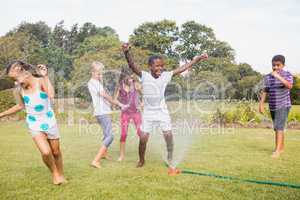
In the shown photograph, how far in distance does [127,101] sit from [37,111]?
2349mm

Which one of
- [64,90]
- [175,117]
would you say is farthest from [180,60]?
[175,117]

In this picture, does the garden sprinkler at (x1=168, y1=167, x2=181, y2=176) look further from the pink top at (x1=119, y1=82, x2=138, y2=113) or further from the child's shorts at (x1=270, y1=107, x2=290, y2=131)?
the child's shorts at (x1=270, y1=107, x2=290, y2=131)

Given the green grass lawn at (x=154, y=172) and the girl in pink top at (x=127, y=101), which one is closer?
the green grass lawn at (x=154, y=172)

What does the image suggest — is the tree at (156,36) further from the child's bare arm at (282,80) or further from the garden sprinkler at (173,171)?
the garden sprinkler at (173,171)

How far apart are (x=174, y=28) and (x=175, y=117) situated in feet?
102

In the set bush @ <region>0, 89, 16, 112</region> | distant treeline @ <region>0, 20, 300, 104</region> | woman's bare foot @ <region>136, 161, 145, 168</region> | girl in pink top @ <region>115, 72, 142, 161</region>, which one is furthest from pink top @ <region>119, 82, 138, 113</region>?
distant treeline @ <region>0, 20, 300, 104</region>

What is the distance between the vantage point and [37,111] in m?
4.93

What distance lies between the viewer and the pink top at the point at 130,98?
6957mm

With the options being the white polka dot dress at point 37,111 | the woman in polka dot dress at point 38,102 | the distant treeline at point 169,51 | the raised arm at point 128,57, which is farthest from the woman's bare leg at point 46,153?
the distant treeline at point 169,51

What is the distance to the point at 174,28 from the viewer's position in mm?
38125

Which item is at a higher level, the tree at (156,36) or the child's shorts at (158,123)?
the tree at (156,36)

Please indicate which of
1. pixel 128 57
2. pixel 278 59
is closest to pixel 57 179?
Result: pixel 128 57

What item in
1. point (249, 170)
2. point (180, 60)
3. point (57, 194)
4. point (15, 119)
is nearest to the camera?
point (57, 194)

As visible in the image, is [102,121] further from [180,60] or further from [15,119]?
[180,60]
